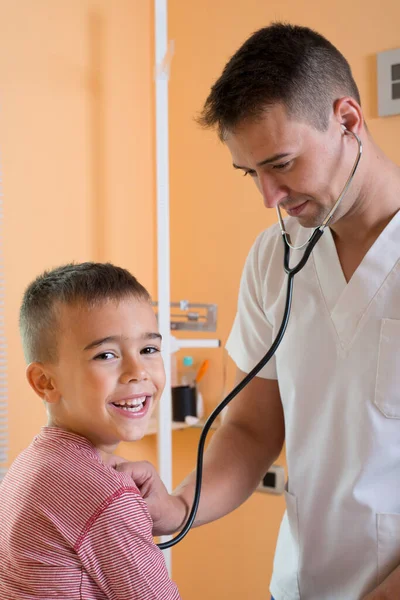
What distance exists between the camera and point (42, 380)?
964 mm

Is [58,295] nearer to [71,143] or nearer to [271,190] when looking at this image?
[271,190]

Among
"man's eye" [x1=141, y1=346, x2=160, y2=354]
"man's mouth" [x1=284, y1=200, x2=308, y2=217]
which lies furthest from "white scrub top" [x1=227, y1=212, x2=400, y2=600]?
"man's eye" [x1=141, y1=346, x2=160, y2=354]

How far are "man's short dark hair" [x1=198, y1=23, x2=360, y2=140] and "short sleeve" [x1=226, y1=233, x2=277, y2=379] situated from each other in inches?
12.8

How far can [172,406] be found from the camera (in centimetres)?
232

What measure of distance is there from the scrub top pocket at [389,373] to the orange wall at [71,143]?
1229mm

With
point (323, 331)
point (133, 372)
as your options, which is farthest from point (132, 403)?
point (323, 331)

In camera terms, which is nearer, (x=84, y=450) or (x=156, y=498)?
(x=84, y=450)

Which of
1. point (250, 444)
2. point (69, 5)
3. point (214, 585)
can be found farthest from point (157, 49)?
point (214, 585)

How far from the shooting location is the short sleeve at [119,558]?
790 mm

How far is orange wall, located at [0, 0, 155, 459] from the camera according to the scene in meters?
2.01

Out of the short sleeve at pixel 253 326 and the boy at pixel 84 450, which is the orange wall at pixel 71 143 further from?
the boy at pixel 84 450

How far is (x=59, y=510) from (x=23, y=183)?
1.44 metres

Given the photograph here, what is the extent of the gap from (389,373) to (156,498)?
1.35ft

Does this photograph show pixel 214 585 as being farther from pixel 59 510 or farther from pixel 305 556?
pixel 59 510
